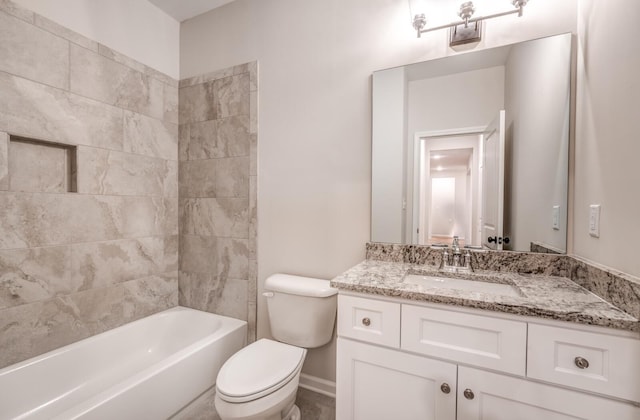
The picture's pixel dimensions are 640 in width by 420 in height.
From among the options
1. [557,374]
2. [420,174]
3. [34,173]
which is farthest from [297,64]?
[557,374]

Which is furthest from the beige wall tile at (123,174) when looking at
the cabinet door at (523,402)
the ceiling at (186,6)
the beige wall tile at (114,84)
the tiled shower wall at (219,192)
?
the cabinet door at (523,402)

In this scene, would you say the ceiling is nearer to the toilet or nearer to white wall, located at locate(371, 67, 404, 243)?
white wall, located at locate(371, 67, 404, 243)

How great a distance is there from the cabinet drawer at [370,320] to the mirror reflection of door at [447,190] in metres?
0.57

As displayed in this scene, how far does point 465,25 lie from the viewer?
1.39 m

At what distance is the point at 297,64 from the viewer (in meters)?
1.85

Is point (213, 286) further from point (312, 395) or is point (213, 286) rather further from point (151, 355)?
point (312, 395)

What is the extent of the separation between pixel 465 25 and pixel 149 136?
2125 millimetres

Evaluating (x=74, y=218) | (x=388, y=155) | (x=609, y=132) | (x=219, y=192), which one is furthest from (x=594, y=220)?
(x=74, y=218)

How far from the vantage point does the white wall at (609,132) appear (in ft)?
2.86

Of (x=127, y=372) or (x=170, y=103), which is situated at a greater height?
(x=170, y=103)

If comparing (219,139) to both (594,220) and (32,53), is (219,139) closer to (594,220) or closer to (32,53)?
(32,53)

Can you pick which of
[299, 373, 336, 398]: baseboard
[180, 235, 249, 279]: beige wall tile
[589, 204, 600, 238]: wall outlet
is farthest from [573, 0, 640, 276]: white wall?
[180, 235, 249, 279]: beige wall tile

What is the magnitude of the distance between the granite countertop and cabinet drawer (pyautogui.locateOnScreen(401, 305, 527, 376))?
0.05 m

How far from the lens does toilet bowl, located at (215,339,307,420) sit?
1192 mm
